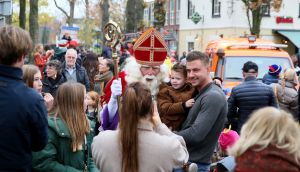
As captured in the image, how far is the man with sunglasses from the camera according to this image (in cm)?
830

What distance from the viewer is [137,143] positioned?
3994mm

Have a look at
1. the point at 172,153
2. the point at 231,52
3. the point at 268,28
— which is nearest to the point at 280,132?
the point at 172,153

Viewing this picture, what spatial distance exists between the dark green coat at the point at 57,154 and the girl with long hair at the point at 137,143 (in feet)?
1.61

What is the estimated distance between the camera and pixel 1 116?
380 centimetres

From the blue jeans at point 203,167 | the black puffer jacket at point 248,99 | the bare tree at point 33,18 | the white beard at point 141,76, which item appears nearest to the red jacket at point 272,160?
the blue jeans at point 203,167

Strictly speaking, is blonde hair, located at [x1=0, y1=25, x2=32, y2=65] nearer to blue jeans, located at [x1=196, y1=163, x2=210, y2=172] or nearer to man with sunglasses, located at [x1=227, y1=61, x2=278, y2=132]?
blue jeans, located at [x1=196, y1=163, x2=210, y2=172]

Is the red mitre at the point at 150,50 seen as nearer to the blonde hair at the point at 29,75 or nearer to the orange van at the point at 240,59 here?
the blonde hair at the point at 29,75

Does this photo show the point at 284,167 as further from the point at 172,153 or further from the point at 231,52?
the point at 231,52

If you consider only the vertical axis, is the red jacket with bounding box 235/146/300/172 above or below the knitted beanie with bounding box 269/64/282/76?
below

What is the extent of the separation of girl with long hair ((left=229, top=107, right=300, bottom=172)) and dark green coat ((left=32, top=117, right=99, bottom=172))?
5.63 ft

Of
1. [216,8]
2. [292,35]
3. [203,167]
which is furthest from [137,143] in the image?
[216,8]

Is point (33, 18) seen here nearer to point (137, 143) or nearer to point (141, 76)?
point (141, 76)

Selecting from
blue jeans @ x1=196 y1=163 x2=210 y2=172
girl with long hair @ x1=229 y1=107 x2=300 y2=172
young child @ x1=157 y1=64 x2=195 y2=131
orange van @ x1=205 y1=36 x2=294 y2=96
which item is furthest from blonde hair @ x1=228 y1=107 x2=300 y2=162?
orange van @ x1=205 y1=36 x2=294 y2=96

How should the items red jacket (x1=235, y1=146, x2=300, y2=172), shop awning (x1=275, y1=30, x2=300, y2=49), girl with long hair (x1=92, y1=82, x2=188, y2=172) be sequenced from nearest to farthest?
red jacket (x1=235, y1=146, x2=300, y2=172), girl with long hair (x1=92, y1=82, x2=188, y2=172), shop awning (x1=275, y1=30, x2=300, y2=49)
